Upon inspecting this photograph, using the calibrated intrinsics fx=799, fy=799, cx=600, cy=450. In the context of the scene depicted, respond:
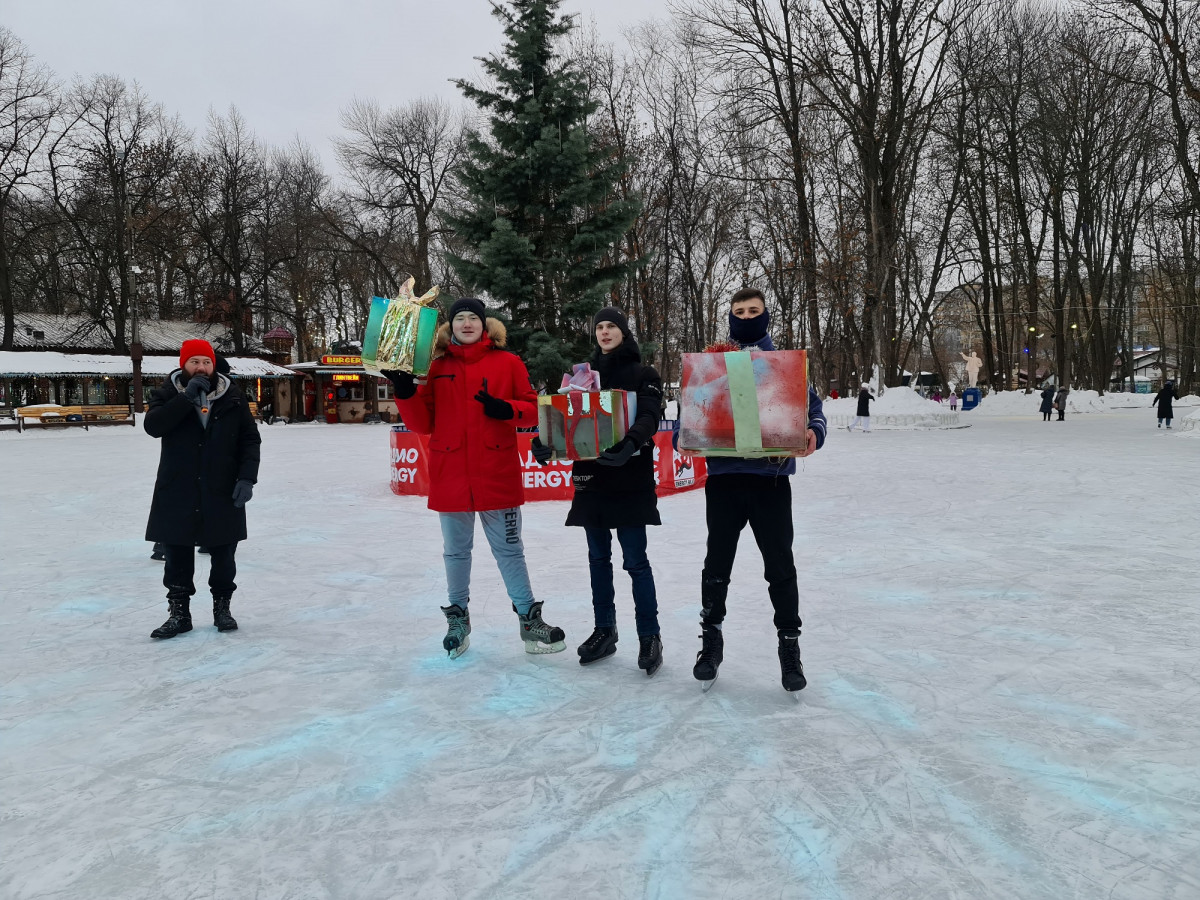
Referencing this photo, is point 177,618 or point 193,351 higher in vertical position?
point 193,351

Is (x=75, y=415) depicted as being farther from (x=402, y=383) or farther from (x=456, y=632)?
(x=402, y=383)

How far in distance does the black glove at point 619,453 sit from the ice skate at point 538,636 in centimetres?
103

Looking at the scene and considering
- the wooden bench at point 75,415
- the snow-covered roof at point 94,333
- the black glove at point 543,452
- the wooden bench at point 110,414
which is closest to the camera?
the black glove at point 543,452

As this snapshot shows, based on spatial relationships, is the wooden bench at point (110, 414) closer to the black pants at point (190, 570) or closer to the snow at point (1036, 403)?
the black pants at point (190, 570)

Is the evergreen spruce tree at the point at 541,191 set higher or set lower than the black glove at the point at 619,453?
higher

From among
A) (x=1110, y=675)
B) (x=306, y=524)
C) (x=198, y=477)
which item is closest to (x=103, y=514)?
(x=306, y=524)

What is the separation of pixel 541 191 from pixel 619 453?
11.6 m

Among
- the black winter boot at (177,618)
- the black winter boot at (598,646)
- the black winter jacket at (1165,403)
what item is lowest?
the black winter boot at (598,646)

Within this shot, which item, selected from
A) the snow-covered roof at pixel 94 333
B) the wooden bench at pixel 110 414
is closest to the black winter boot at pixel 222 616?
the wooden bench at pixel 110 414

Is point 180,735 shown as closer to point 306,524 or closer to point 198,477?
point 198,477

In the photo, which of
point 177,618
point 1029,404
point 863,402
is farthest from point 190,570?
point 1029,404

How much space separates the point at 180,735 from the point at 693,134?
2712 centimetres

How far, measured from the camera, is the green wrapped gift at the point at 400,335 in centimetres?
333

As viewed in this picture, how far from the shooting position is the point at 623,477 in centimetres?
358
